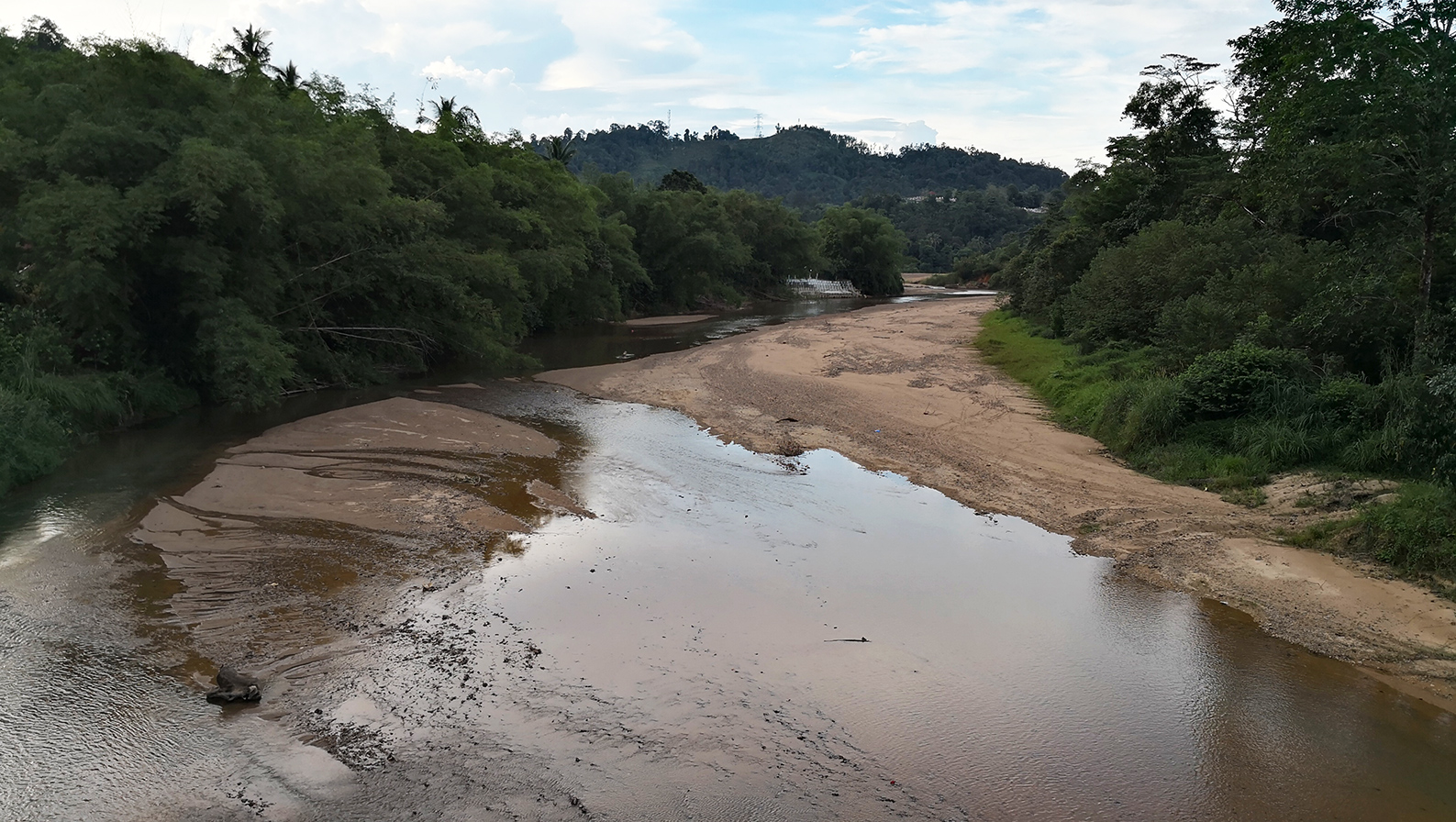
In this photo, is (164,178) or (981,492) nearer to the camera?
(981,492)

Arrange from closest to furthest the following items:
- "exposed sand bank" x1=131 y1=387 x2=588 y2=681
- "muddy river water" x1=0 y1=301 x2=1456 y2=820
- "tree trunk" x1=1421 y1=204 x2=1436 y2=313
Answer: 1. "muddy river water" x1=0 y1=301 x2=1456 y2=820
2. "exposed sand bank" x1=131 y1=387 x2=588 y2=681
3. "tree trunk" x1=1421 y1=204 x2=1436 y2=313

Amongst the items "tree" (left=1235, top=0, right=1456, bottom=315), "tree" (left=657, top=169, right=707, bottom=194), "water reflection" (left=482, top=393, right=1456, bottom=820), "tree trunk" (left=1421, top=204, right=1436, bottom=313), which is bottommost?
"water reflection" (left=482, top=393, right=1456, bottom=820)

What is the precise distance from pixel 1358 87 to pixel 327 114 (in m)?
26.0

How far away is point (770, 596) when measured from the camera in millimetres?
10164

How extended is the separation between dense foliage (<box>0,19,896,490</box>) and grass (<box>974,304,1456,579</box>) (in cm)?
1630

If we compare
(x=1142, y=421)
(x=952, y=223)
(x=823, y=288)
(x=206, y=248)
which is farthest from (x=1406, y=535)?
(x=952, y=223)

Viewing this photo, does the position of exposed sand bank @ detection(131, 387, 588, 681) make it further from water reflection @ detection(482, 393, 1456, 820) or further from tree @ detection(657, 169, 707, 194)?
tree @ detection(657, 169, 707, 194)

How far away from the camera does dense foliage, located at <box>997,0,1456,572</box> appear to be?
13.2 meters

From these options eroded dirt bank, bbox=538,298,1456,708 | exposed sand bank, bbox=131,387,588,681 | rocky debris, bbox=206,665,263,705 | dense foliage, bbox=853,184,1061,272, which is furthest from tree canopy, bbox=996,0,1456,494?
dense foliage, bbox=853,184,1061,272

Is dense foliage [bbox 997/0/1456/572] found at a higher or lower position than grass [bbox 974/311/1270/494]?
higher

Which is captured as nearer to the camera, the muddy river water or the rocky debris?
the muddy river water

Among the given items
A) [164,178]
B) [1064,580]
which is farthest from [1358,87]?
[164,178]

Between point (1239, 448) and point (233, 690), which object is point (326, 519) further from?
point (1239, 448)

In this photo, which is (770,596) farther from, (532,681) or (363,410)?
(363,410)
